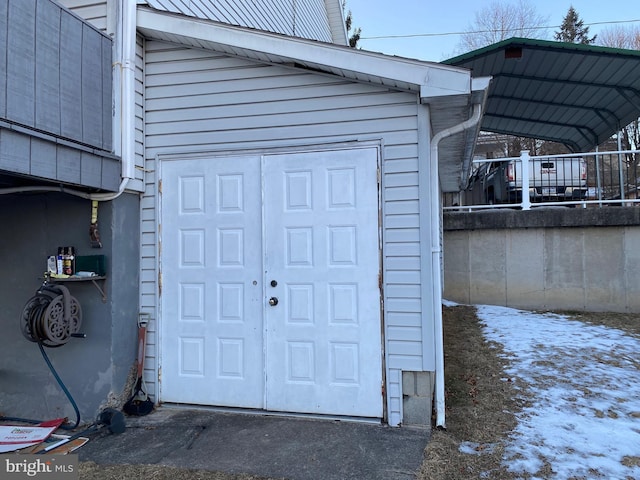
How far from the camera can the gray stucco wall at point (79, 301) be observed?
12.1 feet

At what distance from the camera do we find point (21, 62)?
2814 mm

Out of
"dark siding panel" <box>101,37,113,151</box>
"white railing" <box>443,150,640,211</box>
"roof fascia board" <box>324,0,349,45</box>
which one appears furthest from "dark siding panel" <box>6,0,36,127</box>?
"roof fascia board" <box>324,0,349,45</box>

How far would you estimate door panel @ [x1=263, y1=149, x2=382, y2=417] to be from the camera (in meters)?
3.57

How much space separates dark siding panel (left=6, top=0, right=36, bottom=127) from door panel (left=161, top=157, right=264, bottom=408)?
1.31 m

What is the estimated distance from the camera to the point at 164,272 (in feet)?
13.1

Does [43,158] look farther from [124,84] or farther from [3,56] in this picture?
[124,84]

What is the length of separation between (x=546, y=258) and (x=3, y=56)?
773 centimetres

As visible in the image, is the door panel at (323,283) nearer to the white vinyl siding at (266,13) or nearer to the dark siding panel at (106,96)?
the dark siding panel at (106,96)

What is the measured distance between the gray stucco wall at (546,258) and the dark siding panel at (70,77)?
6.47m

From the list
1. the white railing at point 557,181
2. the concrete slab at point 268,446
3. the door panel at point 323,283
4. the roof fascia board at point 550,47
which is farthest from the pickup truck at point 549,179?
the concrete slab at point 268,446

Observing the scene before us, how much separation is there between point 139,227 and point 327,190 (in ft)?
5.77

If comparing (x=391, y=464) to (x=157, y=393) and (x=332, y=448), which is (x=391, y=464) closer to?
(x=332, y=448)

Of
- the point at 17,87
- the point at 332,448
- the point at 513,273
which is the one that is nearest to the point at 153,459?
the point at 332,448

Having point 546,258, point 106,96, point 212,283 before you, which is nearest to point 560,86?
point 546,258
